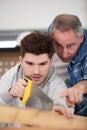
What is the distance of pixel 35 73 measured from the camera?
0.61 m

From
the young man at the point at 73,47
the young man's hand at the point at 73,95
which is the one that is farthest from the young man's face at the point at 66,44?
the young man's hand at the point at 73,95

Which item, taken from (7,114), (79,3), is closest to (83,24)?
(79,3)

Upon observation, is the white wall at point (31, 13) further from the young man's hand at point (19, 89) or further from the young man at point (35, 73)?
the young man's hand at point (19, 89)

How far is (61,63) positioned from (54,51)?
44 millimetres

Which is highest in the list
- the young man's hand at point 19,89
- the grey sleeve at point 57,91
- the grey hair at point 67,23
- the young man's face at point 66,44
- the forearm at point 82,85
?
the grey hair at point 67,23

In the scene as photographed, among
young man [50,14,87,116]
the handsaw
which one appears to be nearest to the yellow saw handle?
the handsaw

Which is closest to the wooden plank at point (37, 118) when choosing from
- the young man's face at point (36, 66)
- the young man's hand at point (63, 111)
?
the young man's hand at point (63, 111)

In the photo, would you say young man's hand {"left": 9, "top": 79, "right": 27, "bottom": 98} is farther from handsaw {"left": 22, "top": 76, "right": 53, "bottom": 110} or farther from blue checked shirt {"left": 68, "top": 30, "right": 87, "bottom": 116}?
blue checked shirt {"left": 68, "top": 30, "right": 87, "bottom": 116}

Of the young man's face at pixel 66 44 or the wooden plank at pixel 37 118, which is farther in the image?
the young man's face at pixel 66 44

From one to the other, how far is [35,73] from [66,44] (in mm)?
111

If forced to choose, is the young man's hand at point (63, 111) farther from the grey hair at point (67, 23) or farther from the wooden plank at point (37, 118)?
the grey hair at point (67, 23)

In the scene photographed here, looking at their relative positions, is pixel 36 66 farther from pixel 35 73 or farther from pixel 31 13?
pixel 31 13

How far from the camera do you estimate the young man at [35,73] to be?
1.86 ft

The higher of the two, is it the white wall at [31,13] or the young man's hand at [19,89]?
the white wall at [31,13]
